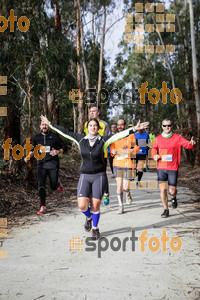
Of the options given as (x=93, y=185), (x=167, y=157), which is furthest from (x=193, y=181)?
(x=93, y=185)

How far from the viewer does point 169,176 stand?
256 inches

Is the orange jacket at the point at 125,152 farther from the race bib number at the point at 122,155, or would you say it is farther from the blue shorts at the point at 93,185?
the blue shorts at the point at 93,185

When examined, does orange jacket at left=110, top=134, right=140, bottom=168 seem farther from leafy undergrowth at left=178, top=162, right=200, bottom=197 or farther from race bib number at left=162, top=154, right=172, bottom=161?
leafy undergrowth at left=178, top=162, right=200, bottom=197

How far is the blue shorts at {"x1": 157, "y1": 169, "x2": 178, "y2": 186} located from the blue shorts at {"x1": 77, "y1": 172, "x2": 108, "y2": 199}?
174 centimetres

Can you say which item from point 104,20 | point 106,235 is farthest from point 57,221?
point 104,20

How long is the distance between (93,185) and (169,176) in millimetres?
1995

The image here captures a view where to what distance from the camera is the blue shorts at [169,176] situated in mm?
6451

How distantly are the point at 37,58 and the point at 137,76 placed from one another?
31896mm

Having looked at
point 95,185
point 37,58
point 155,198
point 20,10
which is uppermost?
point 20,10

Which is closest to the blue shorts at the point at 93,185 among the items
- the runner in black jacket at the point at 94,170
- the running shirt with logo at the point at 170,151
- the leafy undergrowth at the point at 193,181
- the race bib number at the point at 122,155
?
the runner in black jacket at the point at 94,170

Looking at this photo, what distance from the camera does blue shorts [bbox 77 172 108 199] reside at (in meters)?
5.09

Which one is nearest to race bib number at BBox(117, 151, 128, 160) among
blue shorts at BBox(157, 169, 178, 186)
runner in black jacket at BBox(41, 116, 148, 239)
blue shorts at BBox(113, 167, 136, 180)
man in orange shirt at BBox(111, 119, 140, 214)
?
man in orange shirt at BBox(111, 119, 140, 214)

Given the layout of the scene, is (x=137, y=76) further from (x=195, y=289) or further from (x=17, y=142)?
(x=195, y=289)

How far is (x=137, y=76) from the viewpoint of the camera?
4041 cm
